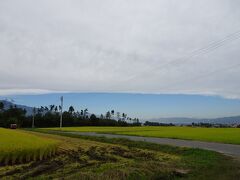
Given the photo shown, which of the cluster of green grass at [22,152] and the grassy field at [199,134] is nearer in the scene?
the cluster of green grass at [22,152]

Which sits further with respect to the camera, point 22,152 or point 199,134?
point 199,134

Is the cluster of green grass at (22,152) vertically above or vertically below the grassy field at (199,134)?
below

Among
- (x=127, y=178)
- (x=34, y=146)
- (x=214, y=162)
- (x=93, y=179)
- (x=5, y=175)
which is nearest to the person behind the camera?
(x=93, y=179)

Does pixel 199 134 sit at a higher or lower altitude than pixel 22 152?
higher

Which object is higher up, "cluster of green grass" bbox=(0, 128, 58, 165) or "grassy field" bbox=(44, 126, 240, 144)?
"grassy field" bbox=(44, 126, 240, 144)

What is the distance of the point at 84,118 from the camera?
12031 cm

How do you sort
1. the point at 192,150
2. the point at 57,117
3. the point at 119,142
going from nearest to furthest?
the point at 192,150 → the point at 119,142 → the point at 57,117

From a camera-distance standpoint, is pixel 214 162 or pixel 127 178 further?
pixel 214 162

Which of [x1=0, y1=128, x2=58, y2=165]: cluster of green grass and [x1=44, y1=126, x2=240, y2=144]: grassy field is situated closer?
[x1=0, y1=128, x2=58, y2=165]: cluster of green grass

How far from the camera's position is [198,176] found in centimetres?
1488

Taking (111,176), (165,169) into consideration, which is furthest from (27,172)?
(165,169)

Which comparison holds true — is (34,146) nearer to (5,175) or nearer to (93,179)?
(5,175)

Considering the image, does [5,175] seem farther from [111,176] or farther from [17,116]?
[17,116]

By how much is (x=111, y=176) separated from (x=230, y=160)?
336 inches
